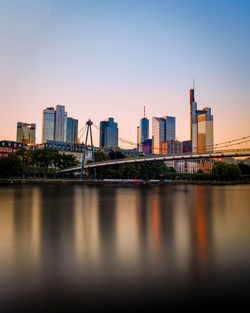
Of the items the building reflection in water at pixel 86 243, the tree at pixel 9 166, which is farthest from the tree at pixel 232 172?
the building reflection in water at pixel 86 243

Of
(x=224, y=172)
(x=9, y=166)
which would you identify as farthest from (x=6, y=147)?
(x=224, y=172)

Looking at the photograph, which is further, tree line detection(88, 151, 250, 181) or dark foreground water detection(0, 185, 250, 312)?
tree line detection(88, 151, 250, 181)

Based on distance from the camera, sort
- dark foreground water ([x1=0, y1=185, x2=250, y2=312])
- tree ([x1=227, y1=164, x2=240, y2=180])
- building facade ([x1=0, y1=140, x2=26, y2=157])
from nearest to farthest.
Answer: dark foreground water ([x1=0, y1=185, x2=250, y2=312])
tree ([x1=227, y1=164, x2=240, y2=180])
building facade ([x1=0, y1=140, x2=26, y2=157])

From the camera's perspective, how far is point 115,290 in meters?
3.92

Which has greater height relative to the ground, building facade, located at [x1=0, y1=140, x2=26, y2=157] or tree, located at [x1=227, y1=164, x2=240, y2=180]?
building facade, located at [x1=0, y1=140, x2=26, y2=157]

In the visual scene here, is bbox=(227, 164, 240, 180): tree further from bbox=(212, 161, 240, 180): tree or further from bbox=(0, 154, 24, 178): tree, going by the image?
bbox=(0, 154, 24, 178): tree

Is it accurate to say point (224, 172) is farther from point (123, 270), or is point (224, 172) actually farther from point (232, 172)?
point (123, 270)

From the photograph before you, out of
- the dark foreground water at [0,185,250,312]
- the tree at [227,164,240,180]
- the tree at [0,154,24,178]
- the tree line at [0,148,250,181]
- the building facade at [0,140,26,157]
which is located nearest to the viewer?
the dark foreground water at [0,185,250,312]

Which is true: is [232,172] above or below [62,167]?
below

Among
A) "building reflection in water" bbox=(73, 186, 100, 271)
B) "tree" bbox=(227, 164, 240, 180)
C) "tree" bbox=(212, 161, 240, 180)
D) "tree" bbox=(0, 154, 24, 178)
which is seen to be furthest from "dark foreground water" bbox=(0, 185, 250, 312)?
"tree" bbox=(227, 164, 240, 180)

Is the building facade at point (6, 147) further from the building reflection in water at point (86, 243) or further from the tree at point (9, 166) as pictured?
the building reflection in water at point (86, 243)

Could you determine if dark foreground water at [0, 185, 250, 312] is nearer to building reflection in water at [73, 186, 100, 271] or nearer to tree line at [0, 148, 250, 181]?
building reflection in water at [73, 186, 100, 271]

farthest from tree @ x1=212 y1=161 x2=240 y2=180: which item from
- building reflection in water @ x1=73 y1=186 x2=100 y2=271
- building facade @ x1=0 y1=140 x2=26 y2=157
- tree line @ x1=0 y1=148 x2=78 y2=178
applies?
building facade @ x1=0 y1=140 x2=26 y2=157

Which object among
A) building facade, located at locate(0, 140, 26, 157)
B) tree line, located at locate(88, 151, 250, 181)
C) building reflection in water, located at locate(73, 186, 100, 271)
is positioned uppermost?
building facade, located at locate(0, 140, 26, 157)
